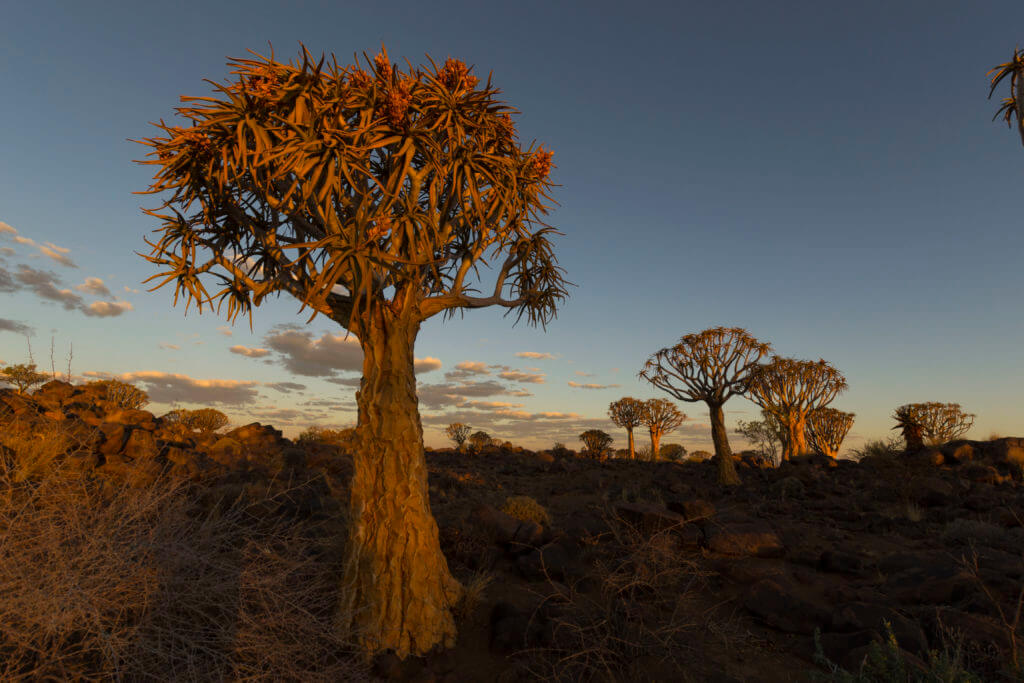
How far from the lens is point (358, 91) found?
20.6 feet

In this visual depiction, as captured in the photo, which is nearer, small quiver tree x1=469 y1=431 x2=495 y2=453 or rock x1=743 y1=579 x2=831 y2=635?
rock x1=743 y1=579 x2=831 y2=635

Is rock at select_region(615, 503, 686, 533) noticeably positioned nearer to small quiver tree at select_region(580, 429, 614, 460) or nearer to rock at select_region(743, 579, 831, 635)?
rock at select_region(743, 579, 831, 635)

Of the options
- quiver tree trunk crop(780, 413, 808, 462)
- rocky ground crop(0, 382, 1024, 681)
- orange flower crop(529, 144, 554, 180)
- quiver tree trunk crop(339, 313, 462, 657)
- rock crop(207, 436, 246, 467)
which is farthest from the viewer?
quiver tree trunk crop(780, 413, 808, 462)

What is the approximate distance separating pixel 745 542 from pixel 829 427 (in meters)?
34.6

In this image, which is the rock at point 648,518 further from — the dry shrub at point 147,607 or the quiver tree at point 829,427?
the quiver tree at point 829,427

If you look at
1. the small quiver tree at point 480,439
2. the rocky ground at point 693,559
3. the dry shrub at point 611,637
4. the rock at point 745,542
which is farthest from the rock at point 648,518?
the small quiver tree at point 480,439

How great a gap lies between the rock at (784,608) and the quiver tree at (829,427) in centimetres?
3512

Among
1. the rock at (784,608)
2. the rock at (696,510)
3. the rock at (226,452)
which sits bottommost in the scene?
the rock at (784,608)

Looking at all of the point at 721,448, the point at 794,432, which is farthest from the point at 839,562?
the point at 794,432

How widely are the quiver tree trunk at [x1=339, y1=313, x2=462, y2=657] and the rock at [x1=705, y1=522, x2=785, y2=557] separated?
5.16 metres

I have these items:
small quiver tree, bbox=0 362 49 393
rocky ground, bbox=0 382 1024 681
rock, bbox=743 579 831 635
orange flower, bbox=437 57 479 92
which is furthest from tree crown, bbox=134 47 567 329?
small quiver tree, bbox=0 362 49 393

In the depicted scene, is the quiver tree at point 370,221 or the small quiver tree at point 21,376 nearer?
the quiver tree at point 370,221

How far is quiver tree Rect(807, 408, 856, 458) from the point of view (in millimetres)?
37250

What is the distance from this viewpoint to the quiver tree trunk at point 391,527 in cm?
593
